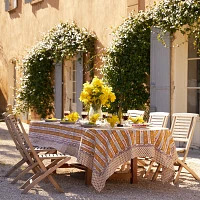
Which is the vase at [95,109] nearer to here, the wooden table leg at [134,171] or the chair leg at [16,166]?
the wooden table leg at [134,171]

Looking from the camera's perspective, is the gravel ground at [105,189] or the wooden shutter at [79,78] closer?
the gravel ground at [105,189]

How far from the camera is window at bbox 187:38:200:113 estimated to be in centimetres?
1029

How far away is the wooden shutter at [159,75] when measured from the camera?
10.4 metres

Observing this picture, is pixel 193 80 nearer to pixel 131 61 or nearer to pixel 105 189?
pixel 131 61

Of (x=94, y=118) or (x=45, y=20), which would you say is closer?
(x=94, y=118)

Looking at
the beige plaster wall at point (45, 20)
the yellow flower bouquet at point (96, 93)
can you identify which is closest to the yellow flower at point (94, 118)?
the yellow flower bouquet at point (96, 93)

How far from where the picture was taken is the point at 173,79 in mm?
10461

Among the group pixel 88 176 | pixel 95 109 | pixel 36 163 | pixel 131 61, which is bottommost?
pixel 88 176

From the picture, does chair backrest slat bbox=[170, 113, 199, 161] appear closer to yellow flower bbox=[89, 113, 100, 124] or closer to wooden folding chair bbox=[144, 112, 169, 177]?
wooden folding chair bbox=[144, 112, 169, 177]

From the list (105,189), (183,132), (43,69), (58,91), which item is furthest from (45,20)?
(105,189)

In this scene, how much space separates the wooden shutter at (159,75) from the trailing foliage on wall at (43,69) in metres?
3.50

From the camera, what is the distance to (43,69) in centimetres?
1492

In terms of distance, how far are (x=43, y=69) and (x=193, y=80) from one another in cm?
541

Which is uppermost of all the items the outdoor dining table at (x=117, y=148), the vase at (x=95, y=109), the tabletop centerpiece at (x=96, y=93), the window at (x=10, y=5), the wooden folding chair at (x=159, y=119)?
the window at (x=10, y=5)
